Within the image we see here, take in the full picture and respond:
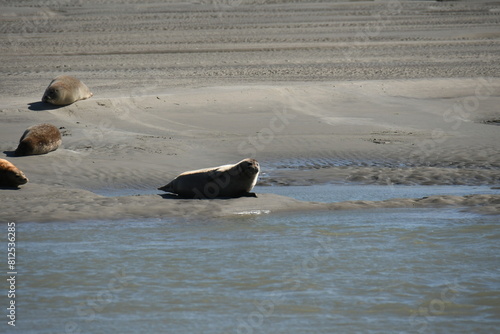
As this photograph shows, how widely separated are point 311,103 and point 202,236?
8.06 m

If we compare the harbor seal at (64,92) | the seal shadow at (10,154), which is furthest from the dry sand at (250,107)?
the harbor seal at (64,92)

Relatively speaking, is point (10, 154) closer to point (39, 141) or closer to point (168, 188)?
point (39, 141)

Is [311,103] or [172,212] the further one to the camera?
[311,103]

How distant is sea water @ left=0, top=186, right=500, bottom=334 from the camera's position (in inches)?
215

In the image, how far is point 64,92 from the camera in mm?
13953

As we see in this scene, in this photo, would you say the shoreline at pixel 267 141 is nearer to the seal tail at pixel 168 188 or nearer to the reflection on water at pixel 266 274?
the seal tail at pixel 168 188

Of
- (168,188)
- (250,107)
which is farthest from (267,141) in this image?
(168,188)

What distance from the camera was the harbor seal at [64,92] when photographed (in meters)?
13.9

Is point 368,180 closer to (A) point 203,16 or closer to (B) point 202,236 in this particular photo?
(B) point 202,236

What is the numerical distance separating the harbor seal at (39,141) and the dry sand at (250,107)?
0.60 feet

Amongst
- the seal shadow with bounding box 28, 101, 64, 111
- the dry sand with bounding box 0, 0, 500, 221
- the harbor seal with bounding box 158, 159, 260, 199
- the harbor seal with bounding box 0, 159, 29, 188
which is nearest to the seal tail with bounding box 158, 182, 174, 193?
the harbor seal with bounding box 158, 159, 260, 199

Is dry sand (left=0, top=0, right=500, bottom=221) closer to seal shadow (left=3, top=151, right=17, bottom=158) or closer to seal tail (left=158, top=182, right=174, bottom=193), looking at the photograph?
seal shadow (left=3, top=151, right=17, bottom=158)

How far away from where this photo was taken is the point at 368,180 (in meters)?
10.4

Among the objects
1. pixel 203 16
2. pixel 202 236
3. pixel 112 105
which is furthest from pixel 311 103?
pixel 203 16
